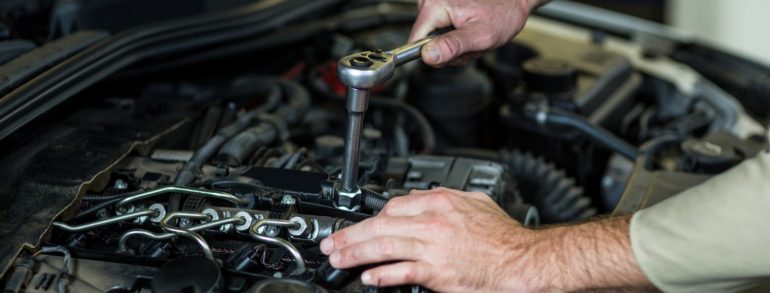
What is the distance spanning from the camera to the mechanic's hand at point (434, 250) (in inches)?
40.5

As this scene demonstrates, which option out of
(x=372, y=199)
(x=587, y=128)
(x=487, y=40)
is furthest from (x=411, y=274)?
(x=587, y=128)

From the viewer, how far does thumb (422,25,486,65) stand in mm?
1274

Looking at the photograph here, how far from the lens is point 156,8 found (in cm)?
170

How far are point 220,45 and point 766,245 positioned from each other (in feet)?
3.82

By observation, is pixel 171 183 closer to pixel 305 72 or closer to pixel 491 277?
pixel 491 277

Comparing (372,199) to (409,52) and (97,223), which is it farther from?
(97,223)

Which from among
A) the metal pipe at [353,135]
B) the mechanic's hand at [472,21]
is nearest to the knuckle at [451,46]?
the mechanic's hand at [472,21]

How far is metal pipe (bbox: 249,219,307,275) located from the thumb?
1.17 ft

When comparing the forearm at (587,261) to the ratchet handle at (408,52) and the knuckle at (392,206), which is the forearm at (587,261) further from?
the ratchet handle at (408,52)

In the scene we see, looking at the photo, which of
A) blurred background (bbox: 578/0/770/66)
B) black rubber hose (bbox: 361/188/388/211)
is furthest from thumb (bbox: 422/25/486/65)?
blurred background (bbox: 578/0/770/66)

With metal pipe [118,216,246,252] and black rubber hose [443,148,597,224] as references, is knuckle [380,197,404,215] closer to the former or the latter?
metal pipe [118,216,246,252]

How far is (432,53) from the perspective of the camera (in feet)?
4.18

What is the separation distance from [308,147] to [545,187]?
493mm

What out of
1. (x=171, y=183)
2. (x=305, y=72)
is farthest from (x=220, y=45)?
(x=171, y=183)
